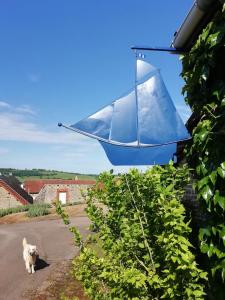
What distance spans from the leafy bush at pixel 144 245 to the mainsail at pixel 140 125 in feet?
1.15

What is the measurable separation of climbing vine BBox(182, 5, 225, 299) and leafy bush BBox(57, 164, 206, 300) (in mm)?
271

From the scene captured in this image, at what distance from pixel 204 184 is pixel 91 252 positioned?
1.64 metres

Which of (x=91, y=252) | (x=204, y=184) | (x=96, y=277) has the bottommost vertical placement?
(x=96, y=277)

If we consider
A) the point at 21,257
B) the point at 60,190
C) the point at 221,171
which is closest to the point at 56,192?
the point at 60,190

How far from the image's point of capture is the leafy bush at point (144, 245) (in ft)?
12.8

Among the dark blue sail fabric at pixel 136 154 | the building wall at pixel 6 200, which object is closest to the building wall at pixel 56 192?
the building wall at pixel 6 200

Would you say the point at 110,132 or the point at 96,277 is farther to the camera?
the point at 110,132

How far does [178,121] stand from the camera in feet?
16.7

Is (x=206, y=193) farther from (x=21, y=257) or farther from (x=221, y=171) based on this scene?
(x=21, y=257)

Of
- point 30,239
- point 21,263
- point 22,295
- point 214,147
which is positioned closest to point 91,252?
point 214,147

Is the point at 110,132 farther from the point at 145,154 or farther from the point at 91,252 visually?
the point at 91,252

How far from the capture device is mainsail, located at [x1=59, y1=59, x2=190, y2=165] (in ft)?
16.4

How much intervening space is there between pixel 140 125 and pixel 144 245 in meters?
1.54

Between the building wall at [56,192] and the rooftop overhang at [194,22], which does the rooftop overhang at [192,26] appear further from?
the building wall at [56,192]
